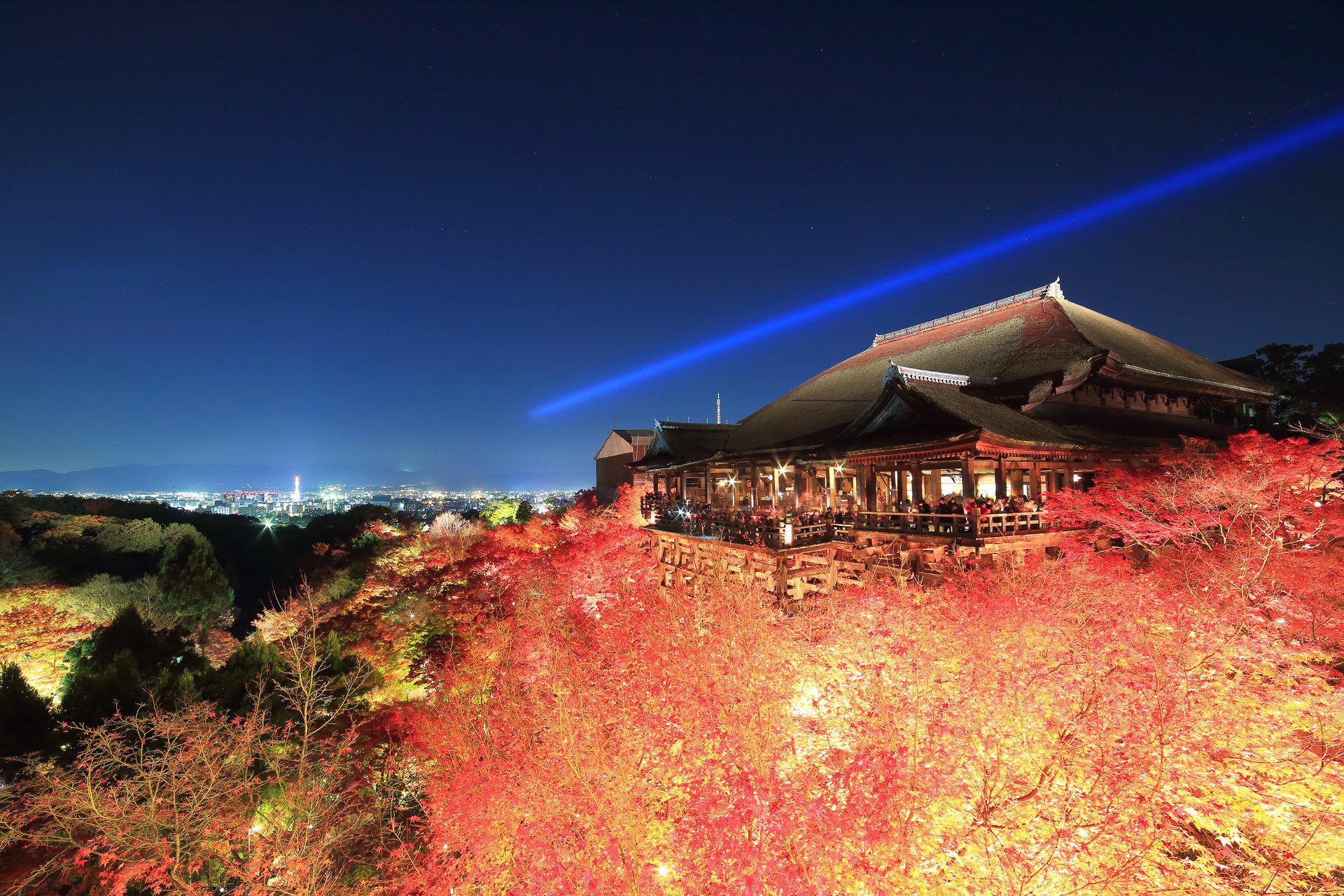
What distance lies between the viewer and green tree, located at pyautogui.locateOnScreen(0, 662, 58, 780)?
1502cm

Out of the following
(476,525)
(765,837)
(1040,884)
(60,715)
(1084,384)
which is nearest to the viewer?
(1040,884)

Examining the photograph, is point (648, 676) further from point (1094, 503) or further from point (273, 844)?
point (1094, 503)

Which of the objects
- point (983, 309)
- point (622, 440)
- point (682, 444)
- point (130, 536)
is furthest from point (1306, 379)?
point (130, 536)

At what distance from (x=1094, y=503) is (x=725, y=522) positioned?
9.65 meters

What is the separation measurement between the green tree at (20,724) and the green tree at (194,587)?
15.2 m

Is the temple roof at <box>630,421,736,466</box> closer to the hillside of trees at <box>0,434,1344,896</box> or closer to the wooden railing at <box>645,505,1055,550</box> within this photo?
the wooden railing at <box>645,505,1055,550</box>

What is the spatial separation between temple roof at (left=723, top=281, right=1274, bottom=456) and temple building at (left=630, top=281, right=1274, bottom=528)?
65 millimetres

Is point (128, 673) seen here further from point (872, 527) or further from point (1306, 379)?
point (1306, 379)

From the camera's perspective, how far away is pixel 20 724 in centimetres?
1572

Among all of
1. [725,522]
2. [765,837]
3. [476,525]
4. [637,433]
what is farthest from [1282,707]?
[476,525]

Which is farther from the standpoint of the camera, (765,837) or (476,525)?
(476,525)

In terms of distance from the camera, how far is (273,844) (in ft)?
43.1

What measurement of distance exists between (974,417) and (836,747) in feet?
27.6

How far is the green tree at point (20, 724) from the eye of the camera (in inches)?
591
